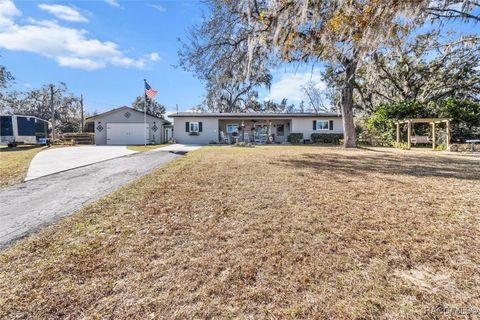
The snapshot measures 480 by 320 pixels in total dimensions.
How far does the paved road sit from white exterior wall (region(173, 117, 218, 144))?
1489 centimetres

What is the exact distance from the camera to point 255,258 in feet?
8.66

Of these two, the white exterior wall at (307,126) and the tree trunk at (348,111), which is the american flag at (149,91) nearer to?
the white exterior wall at (307,126)

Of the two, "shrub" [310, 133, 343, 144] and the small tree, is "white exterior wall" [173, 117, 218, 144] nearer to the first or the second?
"shrub" [310, 133, 343, 144]

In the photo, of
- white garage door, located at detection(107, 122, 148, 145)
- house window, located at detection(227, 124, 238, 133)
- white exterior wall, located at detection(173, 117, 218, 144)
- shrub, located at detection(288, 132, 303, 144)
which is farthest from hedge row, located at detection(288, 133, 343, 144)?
white garage door, located at detection(107, 122, 148, 145)

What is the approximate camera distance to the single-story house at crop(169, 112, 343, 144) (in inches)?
896

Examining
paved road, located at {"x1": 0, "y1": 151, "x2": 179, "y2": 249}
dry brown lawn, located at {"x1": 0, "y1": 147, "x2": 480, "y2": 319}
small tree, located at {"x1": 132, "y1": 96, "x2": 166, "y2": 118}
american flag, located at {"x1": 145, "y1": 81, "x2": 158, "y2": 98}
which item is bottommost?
dry brown lawn, located at {"x1": 0, "y1": 147, "x2": 480, "y2": 319}

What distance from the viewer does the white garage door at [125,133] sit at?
22.4 m

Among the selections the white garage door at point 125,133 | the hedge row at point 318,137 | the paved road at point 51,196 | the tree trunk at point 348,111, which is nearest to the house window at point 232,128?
the hedge row at point 318,137

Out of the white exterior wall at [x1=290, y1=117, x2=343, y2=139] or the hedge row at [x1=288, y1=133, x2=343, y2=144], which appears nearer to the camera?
the hedge row at [x1=288, y1=133, x2=343, y2=144]

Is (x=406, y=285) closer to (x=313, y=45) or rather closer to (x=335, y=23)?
(x=335, y=23)

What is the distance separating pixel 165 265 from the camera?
8.32ft

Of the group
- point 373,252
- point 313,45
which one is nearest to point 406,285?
point 373,252

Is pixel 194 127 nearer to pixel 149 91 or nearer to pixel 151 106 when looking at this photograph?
pixel 149 91

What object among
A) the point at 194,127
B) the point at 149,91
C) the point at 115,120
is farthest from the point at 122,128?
the point at 149,91
